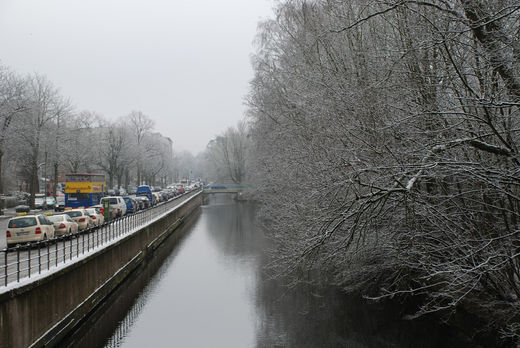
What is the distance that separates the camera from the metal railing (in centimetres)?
1094

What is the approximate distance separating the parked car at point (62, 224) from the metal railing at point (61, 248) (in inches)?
30.0

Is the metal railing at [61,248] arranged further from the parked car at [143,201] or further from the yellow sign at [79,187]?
the yellow sign at [79,187]

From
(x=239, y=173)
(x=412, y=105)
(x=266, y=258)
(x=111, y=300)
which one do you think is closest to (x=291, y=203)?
(x=412, y=105)

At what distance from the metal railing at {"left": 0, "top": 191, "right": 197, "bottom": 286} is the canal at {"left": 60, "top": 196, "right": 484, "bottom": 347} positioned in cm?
203

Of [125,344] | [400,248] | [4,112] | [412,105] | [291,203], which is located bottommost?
[125,344]

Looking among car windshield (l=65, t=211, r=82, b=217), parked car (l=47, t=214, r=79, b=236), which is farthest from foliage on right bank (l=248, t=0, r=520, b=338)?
car windshield (l=65, t=211, r=82, b=217)

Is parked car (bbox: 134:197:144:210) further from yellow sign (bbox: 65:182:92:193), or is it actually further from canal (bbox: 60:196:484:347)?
canal (bbox: 60:196:484:347)

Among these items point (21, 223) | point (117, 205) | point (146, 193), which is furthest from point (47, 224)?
point (146, 193)

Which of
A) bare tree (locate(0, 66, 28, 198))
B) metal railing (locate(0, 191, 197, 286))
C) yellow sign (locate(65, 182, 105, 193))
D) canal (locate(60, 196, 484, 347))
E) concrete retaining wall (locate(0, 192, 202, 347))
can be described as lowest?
canal (locate(60, 196, 484, 347))

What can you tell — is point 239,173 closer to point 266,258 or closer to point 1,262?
point 266,258

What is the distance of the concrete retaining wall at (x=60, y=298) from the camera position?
9555mm

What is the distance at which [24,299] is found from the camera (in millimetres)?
10133

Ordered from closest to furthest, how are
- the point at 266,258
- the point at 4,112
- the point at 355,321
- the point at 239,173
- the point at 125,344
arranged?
the point at 125,344 → the point at 355,321 → the point at 266,258 → the point at 4,112 → the point at 239,173

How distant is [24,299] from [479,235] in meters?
9.29
